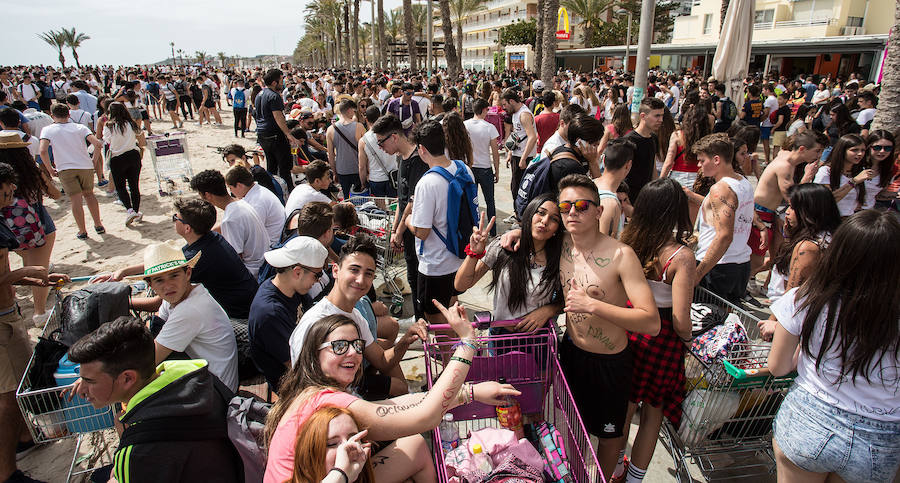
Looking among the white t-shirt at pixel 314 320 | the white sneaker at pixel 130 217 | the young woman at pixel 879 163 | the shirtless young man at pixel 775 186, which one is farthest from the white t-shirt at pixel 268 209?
the young woman at pixel 879 163

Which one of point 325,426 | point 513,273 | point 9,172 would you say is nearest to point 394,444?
point 325,426

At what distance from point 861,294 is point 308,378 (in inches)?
95.3

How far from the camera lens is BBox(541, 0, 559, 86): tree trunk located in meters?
17.6

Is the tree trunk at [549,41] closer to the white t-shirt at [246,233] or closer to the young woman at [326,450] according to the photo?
the white t-shirt at [246,233]

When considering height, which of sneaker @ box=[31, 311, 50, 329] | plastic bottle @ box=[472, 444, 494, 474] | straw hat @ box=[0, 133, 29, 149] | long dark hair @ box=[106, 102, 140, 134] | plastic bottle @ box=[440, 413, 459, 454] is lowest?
sneaker @ box=[31, 311, 50, 329]

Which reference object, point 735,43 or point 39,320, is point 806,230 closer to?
point 39,320

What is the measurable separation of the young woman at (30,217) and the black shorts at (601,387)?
231 inches

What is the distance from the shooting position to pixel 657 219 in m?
2.84

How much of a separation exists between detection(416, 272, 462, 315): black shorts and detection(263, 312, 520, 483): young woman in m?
1.55

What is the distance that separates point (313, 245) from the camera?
3.19m

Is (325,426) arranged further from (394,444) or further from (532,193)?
(532,193)

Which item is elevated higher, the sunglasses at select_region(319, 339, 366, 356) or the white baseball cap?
the white baseball cap

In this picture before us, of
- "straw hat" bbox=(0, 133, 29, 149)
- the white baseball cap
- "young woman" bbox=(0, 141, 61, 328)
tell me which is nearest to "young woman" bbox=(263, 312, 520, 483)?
the white baseball cap

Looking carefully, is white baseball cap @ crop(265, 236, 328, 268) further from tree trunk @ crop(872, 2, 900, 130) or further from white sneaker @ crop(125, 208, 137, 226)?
tree trunk @ crop(872, 2, 900, 130)
